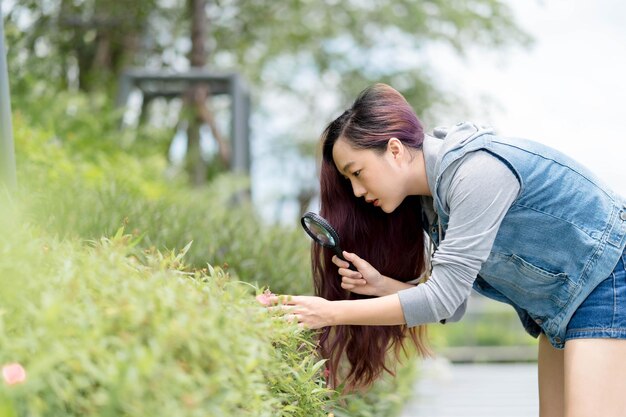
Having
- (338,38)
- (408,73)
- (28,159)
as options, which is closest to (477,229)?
(28,159)

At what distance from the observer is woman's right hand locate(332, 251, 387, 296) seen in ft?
8.54

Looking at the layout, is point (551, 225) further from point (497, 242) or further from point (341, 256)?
point (341, 256)

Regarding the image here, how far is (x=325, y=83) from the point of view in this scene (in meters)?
16.3

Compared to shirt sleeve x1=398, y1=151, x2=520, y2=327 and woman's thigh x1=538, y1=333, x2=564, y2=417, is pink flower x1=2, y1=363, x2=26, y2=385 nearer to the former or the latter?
shirt sleeve x1=398, y1=151, x2=520, y2=327

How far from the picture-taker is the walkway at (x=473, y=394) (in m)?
5.73

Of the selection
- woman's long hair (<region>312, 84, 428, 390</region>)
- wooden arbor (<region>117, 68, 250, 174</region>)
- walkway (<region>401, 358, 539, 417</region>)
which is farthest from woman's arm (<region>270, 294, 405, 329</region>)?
wooden arbor (<region>117, 68, 250, 174</region>)

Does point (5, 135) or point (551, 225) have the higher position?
point (5, 135)

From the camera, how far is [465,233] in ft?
7.27

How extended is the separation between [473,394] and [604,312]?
189 inches

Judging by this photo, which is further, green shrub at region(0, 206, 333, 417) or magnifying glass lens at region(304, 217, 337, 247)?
magnifying glass lens at region(304, 217, 337, 247)

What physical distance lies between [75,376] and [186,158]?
8.30 m

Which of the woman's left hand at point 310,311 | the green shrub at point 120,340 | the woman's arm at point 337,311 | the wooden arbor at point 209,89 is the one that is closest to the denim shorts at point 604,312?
the woman's arm at point 337,311

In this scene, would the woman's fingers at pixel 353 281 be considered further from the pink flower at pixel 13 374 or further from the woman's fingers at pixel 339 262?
the pink flower at pixel 13 374

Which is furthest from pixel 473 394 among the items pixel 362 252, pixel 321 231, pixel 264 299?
pixel 264 299
